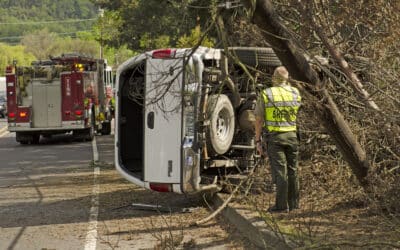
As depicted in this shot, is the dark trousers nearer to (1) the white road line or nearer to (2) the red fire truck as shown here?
(1) the white road line

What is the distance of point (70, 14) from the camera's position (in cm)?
12794

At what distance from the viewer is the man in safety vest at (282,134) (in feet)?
25.0

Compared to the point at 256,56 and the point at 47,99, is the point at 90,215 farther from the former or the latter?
the point at 47,99

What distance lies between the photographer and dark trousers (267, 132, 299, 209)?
7.64 m

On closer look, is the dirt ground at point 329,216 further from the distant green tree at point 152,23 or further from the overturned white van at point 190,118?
the distant green tree at point 152,23

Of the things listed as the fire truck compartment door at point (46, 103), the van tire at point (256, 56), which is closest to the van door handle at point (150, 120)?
the van tire at point (256, 56)

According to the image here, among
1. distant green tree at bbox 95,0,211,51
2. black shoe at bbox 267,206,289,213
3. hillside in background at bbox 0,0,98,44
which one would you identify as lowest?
black shoe at bbox 267,206,289,213

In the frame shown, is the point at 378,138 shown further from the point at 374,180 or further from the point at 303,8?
the point at 303,8

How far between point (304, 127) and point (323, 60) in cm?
140

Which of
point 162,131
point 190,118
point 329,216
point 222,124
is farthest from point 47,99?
point 329,216

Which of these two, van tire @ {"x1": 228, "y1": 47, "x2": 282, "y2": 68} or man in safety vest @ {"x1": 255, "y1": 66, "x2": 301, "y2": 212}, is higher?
van tire @ {"x1": 228, "y1": 47, "x2": 282, "y2": 68}

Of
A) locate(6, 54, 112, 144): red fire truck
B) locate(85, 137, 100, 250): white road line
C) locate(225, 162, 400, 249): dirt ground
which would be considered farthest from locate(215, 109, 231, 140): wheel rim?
locate(6, 54, 112, 144): red fire truck

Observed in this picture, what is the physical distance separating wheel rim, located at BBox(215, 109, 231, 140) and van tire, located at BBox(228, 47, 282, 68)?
819 millimetres

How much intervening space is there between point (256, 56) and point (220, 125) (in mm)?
1254
